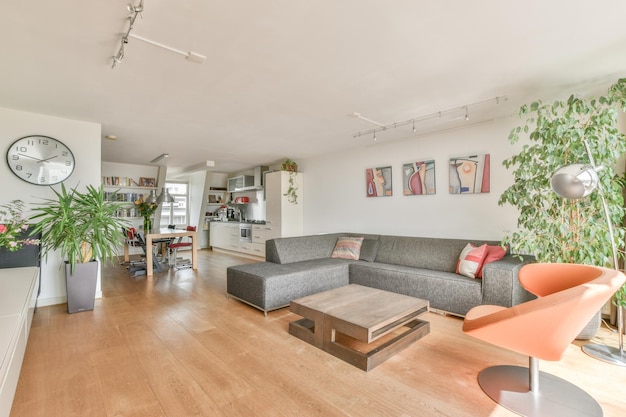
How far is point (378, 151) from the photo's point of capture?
503 cm

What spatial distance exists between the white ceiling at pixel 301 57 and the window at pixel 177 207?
584cm

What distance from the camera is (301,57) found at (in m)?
2.23

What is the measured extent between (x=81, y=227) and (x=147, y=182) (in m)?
4.88

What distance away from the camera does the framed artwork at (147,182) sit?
24.9ft

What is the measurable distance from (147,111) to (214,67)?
149cm

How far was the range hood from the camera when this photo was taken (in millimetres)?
7168

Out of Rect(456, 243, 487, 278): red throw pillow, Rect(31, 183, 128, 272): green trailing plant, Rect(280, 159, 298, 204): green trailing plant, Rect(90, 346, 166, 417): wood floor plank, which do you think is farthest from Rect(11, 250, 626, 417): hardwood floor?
Rect(280, 159, 298, 204): green trailing plant

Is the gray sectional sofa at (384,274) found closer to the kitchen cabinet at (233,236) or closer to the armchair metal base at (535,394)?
the armchair metal base at (535,394)

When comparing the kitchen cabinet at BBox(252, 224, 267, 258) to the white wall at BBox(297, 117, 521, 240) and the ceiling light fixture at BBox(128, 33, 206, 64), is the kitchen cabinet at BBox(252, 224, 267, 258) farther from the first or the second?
the ceiling light fixture at BBox(128, 33, 206, 64)

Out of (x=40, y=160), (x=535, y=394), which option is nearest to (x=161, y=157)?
(x=40, y=160)

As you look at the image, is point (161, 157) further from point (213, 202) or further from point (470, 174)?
point (470, 174)

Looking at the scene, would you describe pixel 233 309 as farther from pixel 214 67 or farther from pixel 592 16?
pixel 592 16

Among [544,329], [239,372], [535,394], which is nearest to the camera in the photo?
[544,329]

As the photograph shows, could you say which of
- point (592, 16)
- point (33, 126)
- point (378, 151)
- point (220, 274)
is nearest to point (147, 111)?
point (33, 126)
